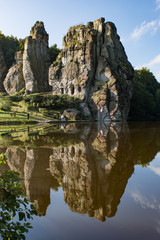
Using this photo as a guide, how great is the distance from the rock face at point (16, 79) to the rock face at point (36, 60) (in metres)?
4.18

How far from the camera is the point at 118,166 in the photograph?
6.78 meters

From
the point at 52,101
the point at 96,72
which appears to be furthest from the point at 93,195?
the point at 96,72

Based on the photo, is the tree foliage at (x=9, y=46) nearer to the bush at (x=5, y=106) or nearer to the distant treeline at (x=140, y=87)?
the distant treeline at (x=140, y=87)

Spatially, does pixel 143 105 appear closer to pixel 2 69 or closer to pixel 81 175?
pixel 2 69

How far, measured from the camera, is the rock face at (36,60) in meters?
51.1

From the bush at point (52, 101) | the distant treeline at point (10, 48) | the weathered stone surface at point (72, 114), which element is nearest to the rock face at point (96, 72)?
the bush at point (52, 101)

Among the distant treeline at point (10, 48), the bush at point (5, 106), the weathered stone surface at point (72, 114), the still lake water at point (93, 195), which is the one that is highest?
the distant treeline at point (10, 48)

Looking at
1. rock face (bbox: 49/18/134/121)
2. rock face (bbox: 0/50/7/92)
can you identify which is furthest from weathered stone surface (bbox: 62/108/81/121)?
rock face (bbox: 0/50/7/92)

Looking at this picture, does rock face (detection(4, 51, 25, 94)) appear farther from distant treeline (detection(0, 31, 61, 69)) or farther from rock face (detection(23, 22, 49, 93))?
distant treeline (detection(0, 31, 61, 69))

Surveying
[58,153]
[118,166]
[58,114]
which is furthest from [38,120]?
[118,166]

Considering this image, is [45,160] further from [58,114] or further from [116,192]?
[58,114]

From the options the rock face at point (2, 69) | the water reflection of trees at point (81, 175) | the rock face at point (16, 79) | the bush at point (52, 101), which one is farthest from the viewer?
the rock face at point (2, 69)

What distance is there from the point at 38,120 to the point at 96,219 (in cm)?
3089

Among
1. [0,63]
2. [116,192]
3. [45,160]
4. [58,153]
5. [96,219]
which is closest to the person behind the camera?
[96,219]
